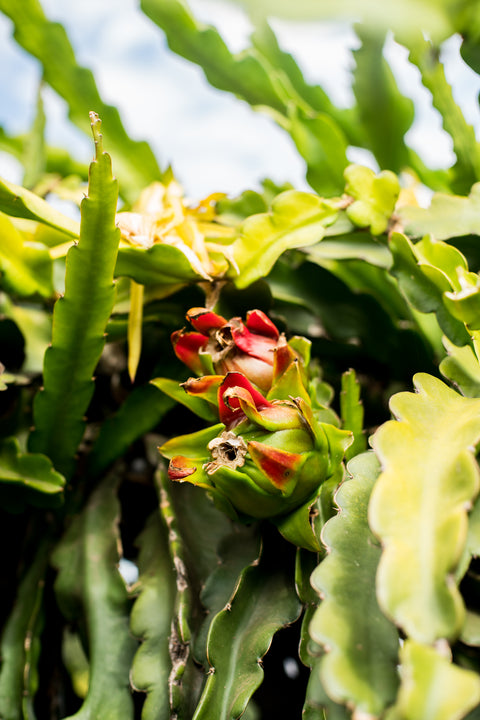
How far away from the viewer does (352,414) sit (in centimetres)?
59

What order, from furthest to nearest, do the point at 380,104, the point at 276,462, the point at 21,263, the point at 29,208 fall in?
the point at 380,104
the point at 21,263
the point at 29,208
the point at 276,462

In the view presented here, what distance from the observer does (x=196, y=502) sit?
2.26ft

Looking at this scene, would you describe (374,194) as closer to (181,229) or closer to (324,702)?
(181,229)

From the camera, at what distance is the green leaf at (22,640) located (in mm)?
644

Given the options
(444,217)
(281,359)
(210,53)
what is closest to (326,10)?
(281,359)

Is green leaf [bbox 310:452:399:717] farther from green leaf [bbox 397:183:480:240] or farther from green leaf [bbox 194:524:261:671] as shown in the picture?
green leaf [bbox 397:183:480:240]

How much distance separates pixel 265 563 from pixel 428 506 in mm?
236

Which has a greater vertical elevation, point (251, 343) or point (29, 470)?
point (251, 343)

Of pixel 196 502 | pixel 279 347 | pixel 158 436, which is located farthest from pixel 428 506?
pixel 158 436

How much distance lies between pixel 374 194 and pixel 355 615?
0.48 meters

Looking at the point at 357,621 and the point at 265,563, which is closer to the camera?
the point at 357,621

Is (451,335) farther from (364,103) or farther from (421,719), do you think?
(364,103)

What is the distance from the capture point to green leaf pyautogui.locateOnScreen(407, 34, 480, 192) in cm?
77

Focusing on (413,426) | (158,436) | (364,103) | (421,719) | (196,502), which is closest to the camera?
(421,719)
